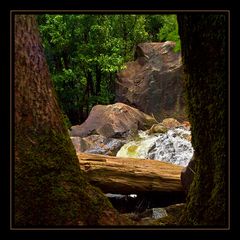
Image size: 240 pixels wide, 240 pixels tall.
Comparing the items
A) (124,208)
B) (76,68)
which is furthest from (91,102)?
(124,208)

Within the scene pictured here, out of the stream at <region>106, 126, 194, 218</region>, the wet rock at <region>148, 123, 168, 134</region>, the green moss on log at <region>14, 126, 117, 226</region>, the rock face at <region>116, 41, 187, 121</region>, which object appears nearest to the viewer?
the green moss on log at <region>14, 126, 117, 226</region>

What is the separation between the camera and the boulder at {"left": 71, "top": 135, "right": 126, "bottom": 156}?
14477 mm

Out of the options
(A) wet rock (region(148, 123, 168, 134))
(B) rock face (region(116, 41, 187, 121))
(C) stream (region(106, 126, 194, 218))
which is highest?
(B) rock face (region(116, 41, 187, 121))

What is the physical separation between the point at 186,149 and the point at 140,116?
5.66m

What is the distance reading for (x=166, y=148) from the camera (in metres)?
13.4

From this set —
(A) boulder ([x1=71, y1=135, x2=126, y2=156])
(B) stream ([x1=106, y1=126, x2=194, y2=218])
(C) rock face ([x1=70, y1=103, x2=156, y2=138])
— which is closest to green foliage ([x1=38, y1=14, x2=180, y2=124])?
(C) rock face ([x1=70, y1=103, x2=156, y2=138])

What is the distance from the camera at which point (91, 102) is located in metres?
21.9

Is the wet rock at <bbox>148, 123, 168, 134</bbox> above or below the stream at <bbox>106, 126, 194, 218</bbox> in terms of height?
above

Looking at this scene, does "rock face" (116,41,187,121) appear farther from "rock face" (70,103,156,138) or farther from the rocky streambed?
"rock face" (70,103,156,138)

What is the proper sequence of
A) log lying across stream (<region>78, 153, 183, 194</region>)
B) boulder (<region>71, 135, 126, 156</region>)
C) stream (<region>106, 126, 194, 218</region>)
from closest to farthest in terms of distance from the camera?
1. log lying across stream (<region>78, 153, 183, 194</region>)
2. stream (<region>106, 126, 194, 218</region>)
3. boulder (<region>71, 135, 126, 156</region>)

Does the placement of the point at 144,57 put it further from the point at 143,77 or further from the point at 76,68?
the point at 76,68

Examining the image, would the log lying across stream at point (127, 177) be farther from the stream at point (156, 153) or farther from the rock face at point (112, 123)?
the rock face at point (112, 123)

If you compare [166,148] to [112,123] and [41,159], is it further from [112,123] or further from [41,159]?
[41,159]

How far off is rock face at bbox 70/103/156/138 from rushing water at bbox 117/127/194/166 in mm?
1280
